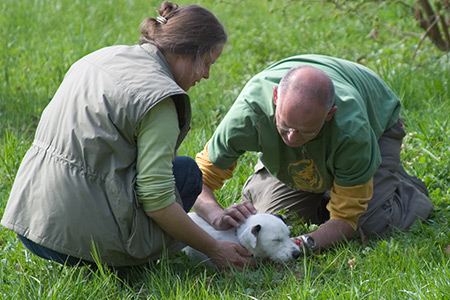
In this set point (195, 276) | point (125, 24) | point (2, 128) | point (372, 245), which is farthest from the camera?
point (125, 24)

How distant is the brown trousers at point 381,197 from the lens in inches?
161

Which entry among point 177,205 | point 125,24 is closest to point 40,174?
point 177,205

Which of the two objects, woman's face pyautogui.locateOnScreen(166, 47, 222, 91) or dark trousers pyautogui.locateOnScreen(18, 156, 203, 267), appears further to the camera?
dark trousers pyautogui.locateOnScreen(18, 156, 203, 267)

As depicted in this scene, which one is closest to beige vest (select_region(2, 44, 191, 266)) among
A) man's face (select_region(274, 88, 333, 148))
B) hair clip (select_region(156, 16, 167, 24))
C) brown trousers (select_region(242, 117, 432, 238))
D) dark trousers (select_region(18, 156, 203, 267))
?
hair clip (select_region(156, 16, 167, 24))

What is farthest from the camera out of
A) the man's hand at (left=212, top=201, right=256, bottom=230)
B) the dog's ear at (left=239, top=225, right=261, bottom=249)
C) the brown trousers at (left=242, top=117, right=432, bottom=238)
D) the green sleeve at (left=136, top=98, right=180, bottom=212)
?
the brown trousers at (left=242, top=117, right=432, bottom=238)

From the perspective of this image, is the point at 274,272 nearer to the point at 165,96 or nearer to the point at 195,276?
the point at 195,276

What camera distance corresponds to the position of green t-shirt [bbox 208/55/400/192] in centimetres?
353

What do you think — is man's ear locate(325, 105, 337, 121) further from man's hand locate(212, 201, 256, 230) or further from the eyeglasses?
man's hand locate(212, 201, 256, 230)

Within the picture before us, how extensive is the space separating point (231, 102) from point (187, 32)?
9.76 feet

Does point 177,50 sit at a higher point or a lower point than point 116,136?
higher

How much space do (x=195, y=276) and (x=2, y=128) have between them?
117 inches

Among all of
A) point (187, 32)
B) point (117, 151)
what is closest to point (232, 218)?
point (117, 151)

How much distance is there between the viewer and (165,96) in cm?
301

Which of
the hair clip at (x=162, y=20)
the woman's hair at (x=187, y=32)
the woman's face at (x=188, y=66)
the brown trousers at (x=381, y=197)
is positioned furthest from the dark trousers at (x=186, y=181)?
the brown trousers at (x=381, y=197)
